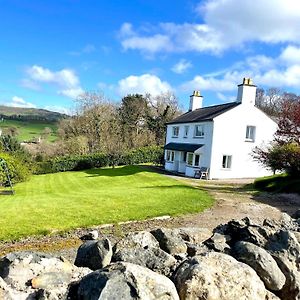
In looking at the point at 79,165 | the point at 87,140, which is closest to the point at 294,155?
the point at 79,165

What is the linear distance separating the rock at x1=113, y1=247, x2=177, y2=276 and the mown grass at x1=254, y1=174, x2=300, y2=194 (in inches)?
799

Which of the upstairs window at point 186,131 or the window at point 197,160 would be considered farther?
the upstairs window at point 186,131

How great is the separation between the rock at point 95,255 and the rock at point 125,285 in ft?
3.92

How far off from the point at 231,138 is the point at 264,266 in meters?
31.8

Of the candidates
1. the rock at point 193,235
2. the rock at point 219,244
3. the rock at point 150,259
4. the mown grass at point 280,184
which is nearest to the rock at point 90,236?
the rock at point 193,235

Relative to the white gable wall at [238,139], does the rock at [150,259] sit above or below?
below

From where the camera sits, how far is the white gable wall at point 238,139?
36312mm

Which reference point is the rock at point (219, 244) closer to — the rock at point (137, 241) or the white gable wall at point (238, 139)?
the rock at point (137, 241)

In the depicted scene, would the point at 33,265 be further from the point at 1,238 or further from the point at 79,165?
the point at 79,165

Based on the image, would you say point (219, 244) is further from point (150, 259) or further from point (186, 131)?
point (186, 131)

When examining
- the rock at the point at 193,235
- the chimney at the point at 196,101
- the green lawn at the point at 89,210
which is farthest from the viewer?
the chimney at the point at 196,101

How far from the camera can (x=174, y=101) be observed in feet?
237

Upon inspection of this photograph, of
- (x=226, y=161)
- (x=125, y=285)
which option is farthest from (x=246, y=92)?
(x=125, y=285)

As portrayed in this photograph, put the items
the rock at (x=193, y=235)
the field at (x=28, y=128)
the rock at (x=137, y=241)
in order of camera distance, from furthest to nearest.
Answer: the field at (x=28, y=128), the rock at (x=193, y=235), the rock at (x=137, y=241)
